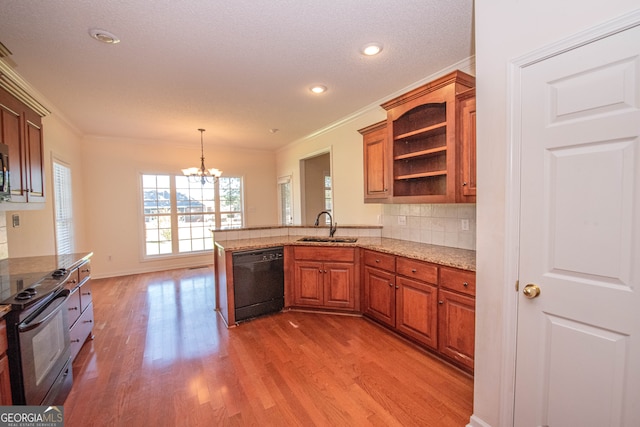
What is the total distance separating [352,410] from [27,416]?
6.03ft

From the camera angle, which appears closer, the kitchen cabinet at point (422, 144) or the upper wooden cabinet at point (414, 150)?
the kitchen cabinet at point (422, 144)

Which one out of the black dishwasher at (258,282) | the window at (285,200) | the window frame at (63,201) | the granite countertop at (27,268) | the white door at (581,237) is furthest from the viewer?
the window at (285,200)

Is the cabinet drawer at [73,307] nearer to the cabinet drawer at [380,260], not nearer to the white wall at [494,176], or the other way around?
the cabinet drawer at [380,260]

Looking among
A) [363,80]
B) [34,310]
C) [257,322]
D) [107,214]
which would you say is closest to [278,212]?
[107,214]

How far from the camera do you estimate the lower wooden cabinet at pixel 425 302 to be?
2.14 metres

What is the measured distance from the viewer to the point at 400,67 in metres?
2.75

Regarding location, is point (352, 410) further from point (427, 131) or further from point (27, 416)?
point (427, 131)

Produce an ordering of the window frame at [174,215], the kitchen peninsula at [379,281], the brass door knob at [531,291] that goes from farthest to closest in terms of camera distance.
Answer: the window frame at [174,215] → the kitchen peninsula at [379,281] → the brass door knob at [531,291]

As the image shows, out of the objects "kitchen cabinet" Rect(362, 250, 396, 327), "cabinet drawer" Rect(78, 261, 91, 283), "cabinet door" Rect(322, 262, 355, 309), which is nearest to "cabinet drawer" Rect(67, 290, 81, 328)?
"cabinet drawer" Rect(78, 261, 91, 283)

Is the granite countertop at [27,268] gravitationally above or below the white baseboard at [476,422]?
above

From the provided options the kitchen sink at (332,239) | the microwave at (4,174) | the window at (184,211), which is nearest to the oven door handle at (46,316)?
the microwave at (4,174)

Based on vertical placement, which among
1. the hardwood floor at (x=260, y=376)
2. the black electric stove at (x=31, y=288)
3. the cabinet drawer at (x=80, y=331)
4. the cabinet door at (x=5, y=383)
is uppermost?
the black electric stove at (x=31, y=288)

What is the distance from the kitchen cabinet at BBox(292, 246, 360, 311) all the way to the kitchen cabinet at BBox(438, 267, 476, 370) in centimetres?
112

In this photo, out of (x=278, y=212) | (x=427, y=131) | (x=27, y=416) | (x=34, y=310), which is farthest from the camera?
(x=278, y=212)
